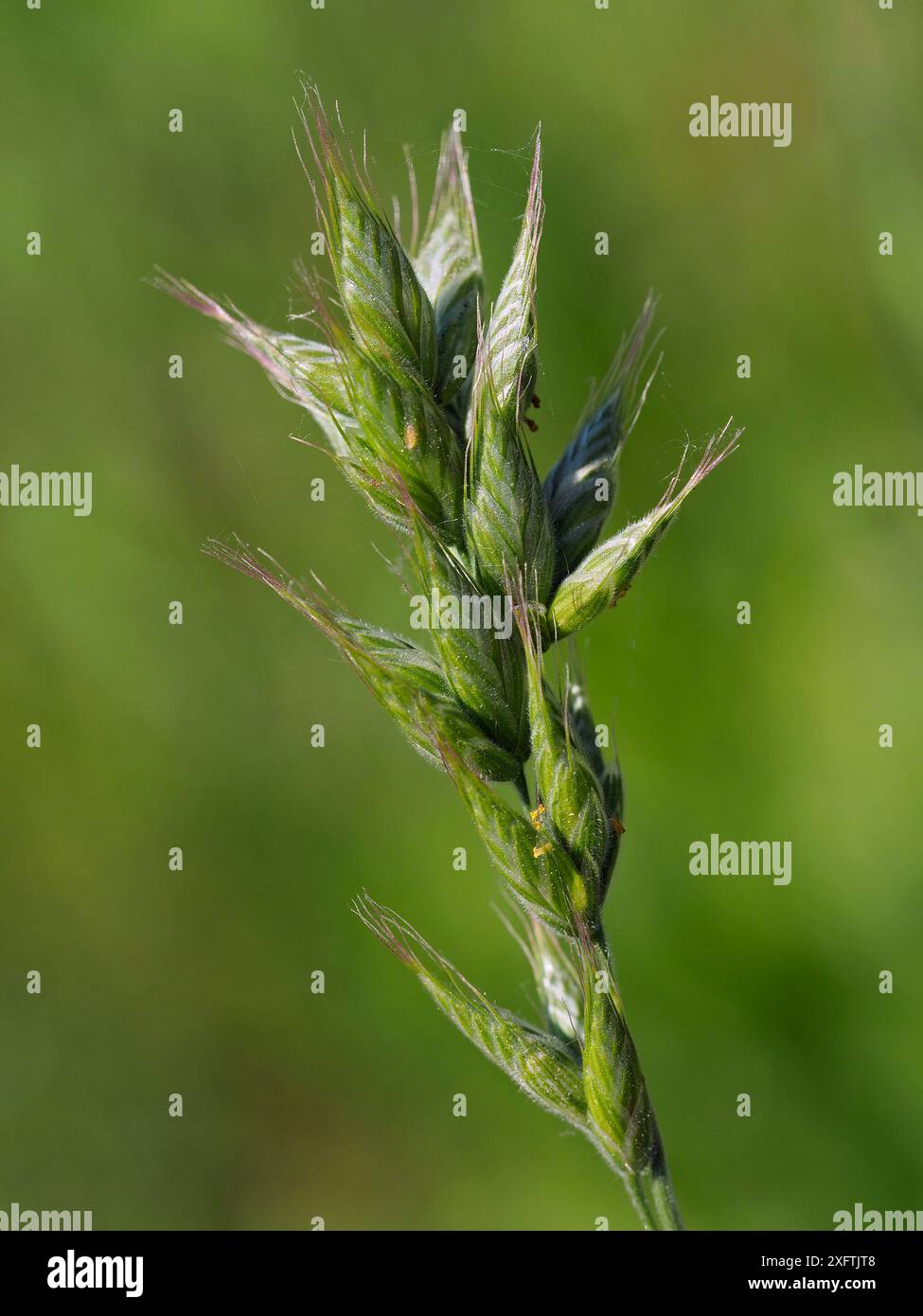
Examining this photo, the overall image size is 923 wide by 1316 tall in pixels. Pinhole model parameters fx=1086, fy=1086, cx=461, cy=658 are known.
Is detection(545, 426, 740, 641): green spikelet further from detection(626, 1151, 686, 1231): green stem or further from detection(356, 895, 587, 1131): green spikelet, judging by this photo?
detection(626, 1151, 686, 1231): green stem

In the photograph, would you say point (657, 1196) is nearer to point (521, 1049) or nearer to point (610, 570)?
point (521, 1049)

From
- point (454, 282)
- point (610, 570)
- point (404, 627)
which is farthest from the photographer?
point (404, 627)

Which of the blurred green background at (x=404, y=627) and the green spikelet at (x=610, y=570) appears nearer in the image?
the green spikelet at (x=610, y=570)

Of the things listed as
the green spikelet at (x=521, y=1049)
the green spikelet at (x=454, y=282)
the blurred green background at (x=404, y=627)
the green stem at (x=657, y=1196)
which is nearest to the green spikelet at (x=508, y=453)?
the green spikelet at (x=454, y=282)

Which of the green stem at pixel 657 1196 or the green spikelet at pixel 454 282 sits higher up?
the green spikelet at pixel 454 282

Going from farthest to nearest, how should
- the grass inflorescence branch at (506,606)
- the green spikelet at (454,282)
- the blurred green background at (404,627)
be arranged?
1. the blurred green background at (404,627)
2. the green spikelet at (454,282)
3. the grass inflorescence branch at (506,606)

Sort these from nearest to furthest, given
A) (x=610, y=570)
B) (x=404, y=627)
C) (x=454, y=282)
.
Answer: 1. (x=610, y=570)
2. (x=454, y=282)
3. (x=404, y=627)

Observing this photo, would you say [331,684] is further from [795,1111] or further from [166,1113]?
[795,1111]

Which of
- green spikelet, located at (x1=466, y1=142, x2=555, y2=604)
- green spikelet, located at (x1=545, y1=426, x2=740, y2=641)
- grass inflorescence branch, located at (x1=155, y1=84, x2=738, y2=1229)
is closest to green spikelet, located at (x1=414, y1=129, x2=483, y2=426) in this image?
grass inflorescence branch, located at (x1=155, y1=84, x2=738, y2=1229)

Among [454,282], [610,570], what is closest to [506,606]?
[610,570]

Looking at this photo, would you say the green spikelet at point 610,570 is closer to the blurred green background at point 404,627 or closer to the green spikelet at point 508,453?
the green spikelet at point 508,453
